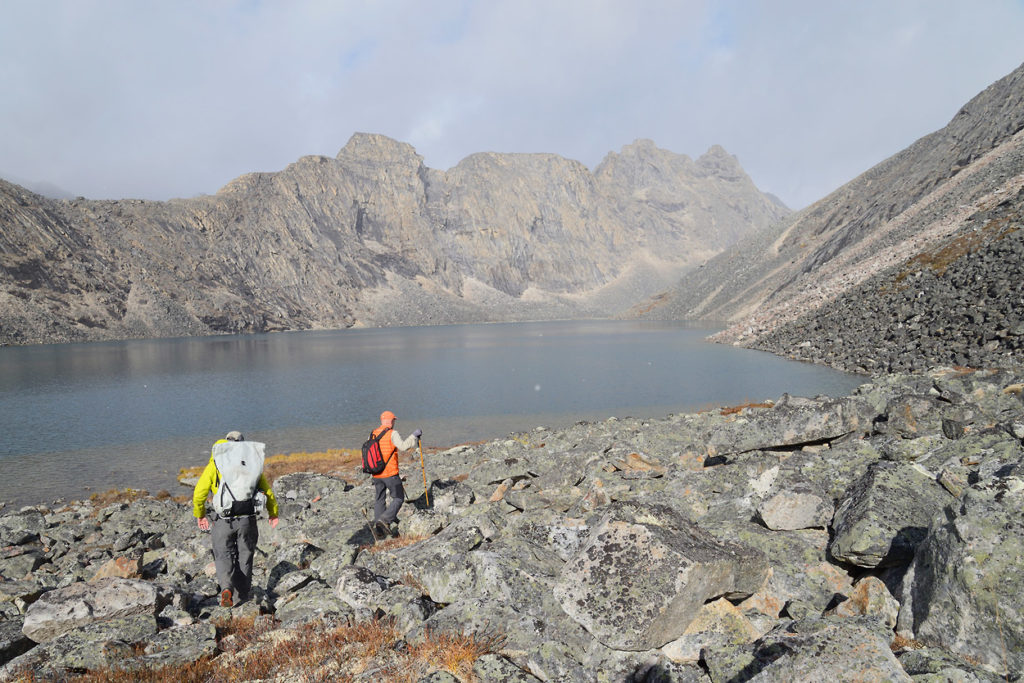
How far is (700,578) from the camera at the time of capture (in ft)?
17.6

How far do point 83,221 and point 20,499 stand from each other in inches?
7696

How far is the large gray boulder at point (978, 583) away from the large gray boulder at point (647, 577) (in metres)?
1.51

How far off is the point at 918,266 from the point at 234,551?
203ft

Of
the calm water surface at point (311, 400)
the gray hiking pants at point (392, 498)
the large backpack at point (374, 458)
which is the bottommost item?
the calm water surface at point (311, 400)

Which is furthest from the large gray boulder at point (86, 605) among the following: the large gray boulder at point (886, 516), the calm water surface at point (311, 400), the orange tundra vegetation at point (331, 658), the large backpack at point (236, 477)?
the calm water surface at point (311, 400)

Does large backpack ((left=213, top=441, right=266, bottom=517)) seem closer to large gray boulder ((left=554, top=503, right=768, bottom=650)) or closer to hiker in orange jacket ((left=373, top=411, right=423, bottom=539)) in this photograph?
hiker in orange jacket ((left=373, top=411, right=423, bottom=539))

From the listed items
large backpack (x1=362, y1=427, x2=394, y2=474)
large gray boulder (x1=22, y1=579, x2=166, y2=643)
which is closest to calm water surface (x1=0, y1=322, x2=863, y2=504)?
large backpack (x1=362, y1=427, x2=394, y2=474)

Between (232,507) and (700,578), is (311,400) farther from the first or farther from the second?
(700,578)

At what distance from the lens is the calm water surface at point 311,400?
2984 cm

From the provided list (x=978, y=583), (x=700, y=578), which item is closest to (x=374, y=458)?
(x=700, y=578)

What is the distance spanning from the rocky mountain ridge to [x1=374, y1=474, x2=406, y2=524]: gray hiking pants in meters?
36.4

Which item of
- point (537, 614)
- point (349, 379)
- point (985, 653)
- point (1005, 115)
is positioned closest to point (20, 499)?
point (537, 614)

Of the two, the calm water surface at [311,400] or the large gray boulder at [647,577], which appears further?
the calm water surface at [311,400]

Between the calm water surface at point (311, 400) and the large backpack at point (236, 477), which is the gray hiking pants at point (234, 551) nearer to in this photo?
the large backpack at point (236, 477)
